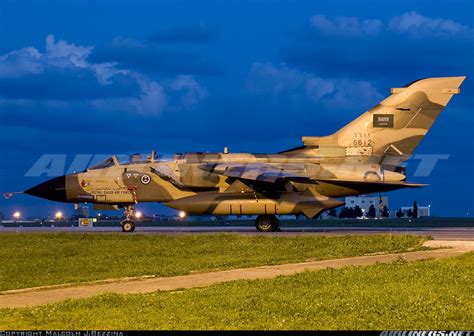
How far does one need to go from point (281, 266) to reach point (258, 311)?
8285 mm

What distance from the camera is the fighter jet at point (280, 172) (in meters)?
35.7

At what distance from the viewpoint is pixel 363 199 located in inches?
7037

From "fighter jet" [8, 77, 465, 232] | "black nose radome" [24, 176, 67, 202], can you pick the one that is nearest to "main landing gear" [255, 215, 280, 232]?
"fighter jet" [8, 77, 465, 232]

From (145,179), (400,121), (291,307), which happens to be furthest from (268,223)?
(291,307)

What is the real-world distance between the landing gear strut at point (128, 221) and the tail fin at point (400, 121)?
399 inches

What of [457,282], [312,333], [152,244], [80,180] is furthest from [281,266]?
[80,180]

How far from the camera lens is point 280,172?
116ft

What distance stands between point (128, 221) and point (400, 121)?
47.1 feet

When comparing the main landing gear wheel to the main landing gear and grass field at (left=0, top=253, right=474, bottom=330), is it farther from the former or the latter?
grass field at (left=0, top=253, right=474, bottom=330)

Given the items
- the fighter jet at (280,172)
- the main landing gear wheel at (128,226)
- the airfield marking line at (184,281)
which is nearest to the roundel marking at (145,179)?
the fighter jet at (280,172)

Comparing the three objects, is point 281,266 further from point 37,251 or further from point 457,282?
point 37,251

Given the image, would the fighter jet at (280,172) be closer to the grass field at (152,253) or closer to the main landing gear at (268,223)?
the main landing gear at (268,223)

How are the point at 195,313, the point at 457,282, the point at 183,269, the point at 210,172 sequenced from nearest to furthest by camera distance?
the point at 195,313 → the point at 457,282 → the point at 183,269 → the point at 210,172

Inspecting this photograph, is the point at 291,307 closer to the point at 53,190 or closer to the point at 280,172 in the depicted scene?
the point at 280,172
